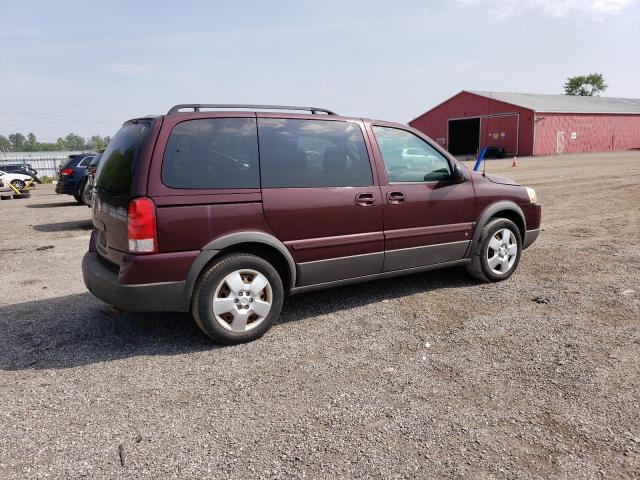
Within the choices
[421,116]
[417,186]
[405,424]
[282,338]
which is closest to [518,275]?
[417,186]

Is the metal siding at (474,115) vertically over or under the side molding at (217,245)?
over

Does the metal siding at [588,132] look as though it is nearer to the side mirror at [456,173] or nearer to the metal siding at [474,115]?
the metal siding at [474,115]

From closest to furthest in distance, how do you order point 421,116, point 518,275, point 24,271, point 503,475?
1. point 503,475
2. point 518,275
3. point 24,271
4. point 421,116

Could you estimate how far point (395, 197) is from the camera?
4898mm

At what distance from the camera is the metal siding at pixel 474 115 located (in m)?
39.8

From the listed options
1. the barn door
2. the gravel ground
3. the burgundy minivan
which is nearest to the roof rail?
the burgundy minivan

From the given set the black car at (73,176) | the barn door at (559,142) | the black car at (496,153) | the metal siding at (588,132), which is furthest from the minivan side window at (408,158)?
the barn door at (559,142)

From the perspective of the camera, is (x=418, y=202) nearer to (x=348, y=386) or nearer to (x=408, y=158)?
(x=408, y=158)

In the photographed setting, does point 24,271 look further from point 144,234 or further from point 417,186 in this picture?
point 417,186

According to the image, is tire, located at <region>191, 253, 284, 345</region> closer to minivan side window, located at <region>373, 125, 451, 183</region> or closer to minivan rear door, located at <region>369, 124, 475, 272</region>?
minivan rear door, located at <region>369, 124, 475, 272</region>

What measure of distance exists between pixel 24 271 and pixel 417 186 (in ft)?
17.7

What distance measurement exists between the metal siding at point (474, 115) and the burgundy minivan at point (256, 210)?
37.8 meters

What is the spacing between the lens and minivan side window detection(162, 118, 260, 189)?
3934 mm

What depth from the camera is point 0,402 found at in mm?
3303
